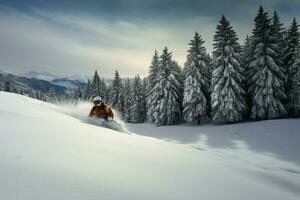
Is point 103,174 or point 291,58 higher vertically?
point 291,58

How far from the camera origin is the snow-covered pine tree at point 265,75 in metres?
34.0

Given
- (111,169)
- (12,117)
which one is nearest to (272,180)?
(111,169)

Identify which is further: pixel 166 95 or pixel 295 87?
pixel 166 95

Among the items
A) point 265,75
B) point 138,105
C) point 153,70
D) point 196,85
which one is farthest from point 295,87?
point 138,105

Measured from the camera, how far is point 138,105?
186 ft

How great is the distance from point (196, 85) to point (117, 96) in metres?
26.9

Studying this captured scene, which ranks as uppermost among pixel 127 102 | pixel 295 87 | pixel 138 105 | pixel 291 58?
pixel 291 58

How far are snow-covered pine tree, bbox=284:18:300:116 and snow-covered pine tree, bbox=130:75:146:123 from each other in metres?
27.3

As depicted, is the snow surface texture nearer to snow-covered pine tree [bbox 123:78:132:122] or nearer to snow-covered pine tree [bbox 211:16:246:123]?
snow-covered pine tree [bbox 211:16:246:123]

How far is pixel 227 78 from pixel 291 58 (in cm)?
889

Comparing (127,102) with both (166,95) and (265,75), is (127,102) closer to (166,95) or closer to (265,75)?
(166,95)

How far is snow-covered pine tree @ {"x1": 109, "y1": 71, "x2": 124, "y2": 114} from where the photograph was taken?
6078 centimetres

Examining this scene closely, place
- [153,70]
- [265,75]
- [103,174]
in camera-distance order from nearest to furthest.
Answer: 1. [103,174]
2. [265,75]
3. [153,70]

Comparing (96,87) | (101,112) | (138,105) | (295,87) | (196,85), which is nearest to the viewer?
(101,112)
